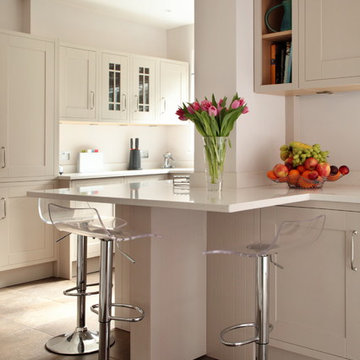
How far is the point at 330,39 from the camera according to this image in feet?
9.65

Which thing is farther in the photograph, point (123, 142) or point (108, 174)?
point (123, 142)

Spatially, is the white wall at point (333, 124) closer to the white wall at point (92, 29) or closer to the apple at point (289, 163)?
the apple at point (289, 163)

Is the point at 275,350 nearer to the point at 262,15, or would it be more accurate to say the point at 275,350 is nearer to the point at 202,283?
the point at 202,283

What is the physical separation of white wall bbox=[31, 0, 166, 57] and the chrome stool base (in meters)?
3.06

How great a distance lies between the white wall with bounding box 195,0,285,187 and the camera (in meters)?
3.00

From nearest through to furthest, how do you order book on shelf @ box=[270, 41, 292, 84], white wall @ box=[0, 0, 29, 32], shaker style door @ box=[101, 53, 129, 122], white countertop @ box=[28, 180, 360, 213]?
white countertop @ box=[28, 180, 360, 213], book on shelf @ box=[270, 41, 292, 84], white wall @ box=[0, 0, 29, 32], shaker style door @ box=[101, 53, 129, 122]

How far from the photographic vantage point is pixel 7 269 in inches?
178

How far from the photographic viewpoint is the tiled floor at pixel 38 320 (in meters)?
3.08

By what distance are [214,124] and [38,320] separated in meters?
1.98

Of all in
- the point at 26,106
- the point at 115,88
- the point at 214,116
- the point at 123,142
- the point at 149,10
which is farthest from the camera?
the point at 123,142

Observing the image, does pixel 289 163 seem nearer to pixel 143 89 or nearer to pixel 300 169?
pixel 300 169

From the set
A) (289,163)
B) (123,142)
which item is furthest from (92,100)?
(289,163)

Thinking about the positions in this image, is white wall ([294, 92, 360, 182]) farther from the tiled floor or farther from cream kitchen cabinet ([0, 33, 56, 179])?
cream kitchen cabinet ([0, 33, 56, 179])

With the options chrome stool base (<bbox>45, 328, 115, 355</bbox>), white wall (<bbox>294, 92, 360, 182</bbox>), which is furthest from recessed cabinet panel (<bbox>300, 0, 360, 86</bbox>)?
chrome stool base (<bbox>45, 328, 115, 355</bbox>)
